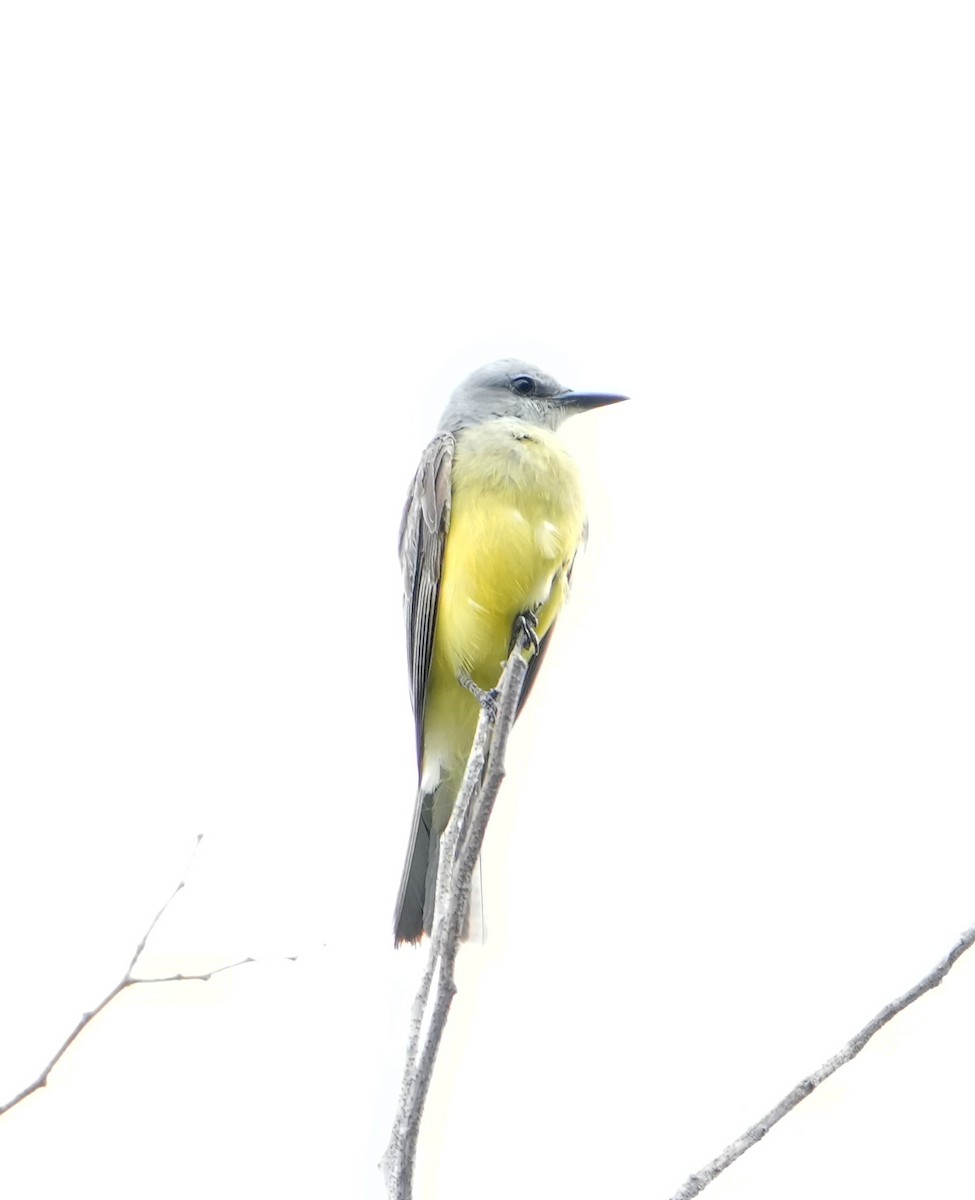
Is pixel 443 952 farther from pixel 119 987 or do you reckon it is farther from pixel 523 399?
pixel 523 399

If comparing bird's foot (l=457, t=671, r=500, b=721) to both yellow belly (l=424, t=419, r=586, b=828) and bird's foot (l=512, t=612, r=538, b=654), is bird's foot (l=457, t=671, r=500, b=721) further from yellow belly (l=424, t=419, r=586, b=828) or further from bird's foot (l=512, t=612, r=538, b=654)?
bird's foot (l=512, t=612, r=538, b=654)

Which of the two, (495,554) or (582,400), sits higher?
(582,400)

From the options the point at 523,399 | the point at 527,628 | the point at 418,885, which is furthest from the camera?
the point at 523,399

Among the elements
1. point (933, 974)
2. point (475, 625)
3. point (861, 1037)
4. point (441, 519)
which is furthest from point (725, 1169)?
point (441, 519)

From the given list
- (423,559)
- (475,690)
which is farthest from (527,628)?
(423,559)

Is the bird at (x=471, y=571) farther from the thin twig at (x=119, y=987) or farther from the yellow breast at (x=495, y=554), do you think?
the thin twig at (x=119, y=987)

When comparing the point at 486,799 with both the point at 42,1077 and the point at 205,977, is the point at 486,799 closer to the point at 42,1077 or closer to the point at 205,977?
the point at 205,977
